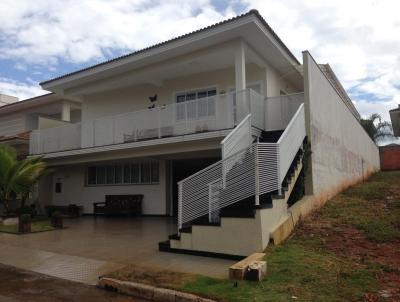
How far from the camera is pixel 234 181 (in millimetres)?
8312

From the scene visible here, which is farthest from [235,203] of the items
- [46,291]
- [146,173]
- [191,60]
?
[146,173]

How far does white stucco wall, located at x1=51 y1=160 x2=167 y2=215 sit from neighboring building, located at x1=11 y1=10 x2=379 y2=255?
52 millimetres

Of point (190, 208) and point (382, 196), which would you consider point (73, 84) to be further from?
point (382, 196)

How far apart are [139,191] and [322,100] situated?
29.5ft

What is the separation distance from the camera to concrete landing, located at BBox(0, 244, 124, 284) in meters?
7.06

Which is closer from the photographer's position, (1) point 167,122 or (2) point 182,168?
(1) point 167,122

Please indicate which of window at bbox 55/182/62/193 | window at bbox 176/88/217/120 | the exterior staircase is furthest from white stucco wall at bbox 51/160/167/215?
the exterior staircase

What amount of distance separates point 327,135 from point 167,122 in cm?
538

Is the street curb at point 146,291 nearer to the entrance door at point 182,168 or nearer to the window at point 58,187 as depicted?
the entrance door at point 182,168

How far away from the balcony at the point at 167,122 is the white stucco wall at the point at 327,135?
1700 mm

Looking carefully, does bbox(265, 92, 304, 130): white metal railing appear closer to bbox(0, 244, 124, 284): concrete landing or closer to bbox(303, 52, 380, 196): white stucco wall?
bbox(303, 52, 380, 196): white stucco wall

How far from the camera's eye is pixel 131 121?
14008mm

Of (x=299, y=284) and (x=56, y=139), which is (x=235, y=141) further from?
(x=56, y=139)

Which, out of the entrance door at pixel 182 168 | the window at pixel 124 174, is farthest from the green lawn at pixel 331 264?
the window at pixel 124 174
